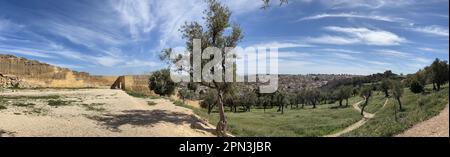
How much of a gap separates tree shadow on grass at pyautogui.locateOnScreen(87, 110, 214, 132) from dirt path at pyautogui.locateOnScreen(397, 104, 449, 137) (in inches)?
456

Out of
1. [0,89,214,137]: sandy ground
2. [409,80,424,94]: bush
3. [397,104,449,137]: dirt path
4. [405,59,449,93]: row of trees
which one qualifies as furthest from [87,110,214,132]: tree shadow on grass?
[409,80,424,94]: bush

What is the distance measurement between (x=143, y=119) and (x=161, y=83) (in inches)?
1555

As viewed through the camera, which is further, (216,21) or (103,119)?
(216,21)

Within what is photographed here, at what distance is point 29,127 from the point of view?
1616cm

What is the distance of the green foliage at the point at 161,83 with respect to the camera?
6059cm

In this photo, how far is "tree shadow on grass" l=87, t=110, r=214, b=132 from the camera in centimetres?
1958

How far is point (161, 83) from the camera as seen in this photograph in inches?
2394

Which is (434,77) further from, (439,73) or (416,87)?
(416,87)

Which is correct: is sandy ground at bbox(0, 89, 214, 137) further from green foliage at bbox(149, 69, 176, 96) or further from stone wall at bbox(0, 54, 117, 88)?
stone wall at bbox(0, 54, 117, 88)
